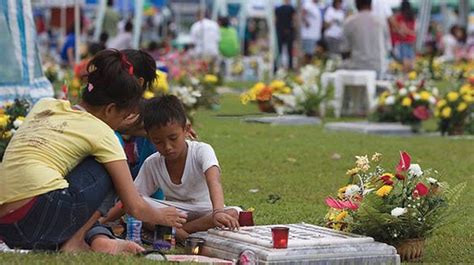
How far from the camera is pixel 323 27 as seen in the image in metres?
29.8

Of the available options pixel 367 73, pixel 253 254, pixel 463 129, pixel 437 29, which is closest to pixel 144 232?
pixel 253 254

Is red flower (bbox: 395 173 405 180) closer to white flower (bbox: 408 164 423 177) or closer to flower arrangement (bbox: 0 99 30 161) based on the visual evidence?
white flower (bbox: 408 164 423 177)

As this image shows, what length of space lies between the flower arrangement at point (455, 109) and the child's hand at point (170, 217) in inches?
339

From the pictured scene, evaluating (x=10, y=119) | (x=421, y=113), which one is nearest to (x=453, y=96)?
(x=421, y=113)

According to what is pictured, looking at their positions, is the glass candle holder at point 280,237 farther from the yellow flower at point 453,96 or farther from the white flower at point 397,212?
the yellow flower at point 453,96

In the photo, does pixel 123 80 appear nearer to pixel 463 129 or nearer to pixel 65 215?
pixel 65 215

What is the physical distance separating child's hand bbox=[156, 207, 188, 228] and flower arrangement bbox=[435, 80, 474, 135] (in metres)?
8.62

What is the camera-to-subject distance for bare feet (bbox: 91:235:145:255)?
6.23 meters

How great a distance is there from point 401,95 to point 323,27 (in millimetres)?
14517

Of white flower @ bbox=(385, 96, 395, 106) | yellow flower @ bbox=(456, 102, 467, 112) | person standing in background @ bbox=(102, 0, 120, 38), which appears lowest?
person standing in background @ bbox=(102, 0, 120, 38)

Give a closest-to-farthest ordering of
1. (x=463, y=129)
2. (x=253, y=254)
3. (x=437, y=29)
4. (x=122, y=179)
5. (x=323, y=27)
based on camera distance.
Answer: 1. (x=253, y=254)
2. (x=122, y=179)
3. (x=463, y=129)
4. (x=323, y=27)
5. (x=437, y=29)

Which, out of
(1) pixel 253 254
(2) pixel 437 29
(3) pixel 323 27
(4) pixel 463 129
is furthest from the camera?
(2) pixel 437 29

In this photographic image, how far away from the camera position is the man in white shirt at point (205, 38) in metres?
27.2

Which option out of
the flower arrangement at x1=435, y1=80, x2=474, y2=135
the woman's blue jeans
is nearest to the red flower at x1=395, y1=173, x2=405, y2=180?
the woman's blue jeans
